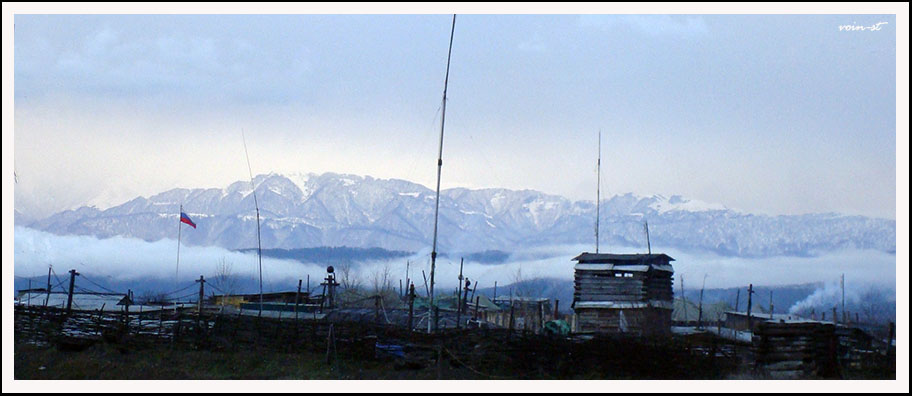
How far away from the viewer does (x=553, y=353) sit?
23.9m

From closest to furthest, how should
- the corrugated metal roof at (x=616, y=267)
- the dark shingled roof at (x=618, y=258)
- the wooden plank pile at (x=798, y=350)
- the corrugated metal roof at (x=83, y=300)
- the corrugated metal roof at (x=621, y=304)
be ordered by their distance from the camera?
the wooden plank pile at (x=798, y=350) → the corrugated metal roof at (x=621, y=304) → the corrugated metal roof at (x=616, y=267) → the dark shingled roof at (x=618, y=258) → the corrugated metal roof at (x=83, y=300)

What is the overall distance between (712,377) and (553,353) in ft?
13.1

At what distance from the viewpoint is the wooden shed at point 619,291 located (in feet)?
109

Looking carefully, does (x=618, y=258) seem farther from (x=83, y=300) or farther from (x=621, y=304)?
(x=83, y=300)

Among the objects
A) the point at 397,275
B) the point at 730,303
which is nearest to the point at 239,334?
the point at 397,275

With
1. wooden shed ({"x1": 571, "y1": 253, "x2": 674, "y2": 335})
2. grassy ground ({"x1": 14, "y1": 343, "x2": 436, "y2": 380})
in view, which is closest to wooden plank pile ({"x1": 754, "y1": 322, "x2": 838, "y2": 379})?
grassy ground ({"x1": 14, "y1": 343, "x2": 436, "y2": 380})

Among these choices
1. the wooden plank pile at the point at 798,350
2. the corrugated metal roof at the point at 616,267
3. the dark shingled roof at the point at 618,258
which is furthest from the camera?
the dark shingled roof at the point at 618,258

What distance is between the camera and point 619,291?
111ft

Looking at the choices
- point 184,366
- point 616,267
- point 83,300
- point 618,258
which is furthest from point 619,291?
point 83,300

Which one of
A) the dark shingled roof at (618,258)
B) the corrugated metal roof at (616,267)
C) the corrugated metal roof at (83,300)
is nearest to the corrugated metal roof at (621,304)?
the corrugated metal roof at (616,267)

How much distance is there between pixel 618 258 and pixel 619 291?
1.29 m

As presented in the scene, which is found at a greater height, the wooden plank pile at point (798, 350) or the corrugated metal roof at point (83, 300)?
the wooden plank pile at point (798, 350)

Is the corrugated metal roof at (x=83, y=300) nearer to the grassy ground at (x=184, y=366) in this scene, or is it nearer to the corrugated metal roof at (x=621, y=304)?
the grassy ground at (x=184, y=366)

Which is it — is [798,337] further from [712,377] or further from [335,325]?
[335,325]
